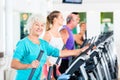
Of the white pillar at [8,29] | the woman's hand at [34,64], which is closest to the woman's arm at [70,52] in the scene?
the woman's hand at [34,64]

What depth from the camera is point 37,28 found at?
2025 millimetres

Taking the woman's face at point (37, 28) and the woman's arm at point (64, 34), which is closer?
the woman's face at point (37, 28)

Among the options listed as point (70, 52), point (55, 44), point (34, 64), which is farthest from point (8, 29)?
point (70, 52)

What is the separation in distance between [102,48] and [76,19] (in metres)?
0.41

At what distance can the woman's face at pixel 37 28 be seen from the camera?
6.52 feet

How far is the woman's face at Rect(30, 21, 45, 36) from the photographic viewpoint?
6.52ft

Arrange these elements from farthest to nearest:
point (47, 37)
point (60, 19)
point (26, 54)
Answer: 1. point (60, 19)
2. point (47, 37)
3. point (26, 54)

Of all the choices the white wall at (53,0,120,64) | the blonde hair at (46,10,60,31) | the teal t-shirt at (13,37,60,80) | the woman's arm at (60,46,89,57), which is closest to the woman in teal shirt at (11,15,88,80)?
the teal t-shirt at (13,37,60,80)

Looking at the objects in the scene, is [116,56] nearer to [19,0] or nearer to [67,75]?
[67,75]

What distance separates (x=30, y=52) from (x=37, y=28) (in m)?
0.22

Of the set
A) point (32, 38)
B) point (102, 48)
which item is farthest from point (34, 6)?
point (102, 48)

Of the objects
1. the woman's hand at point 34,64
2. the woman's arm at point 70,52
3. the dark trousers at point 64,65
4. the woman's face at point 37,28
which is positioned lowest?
the dark trousers at point 64,65

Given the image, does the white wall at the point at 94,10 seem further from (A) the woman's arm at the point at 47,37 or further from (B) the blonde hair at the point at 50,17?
(A) the woman's arm at the point at 47,37

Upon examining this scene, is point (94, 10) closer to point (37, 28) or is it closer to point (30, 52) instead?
point (37, 28)
